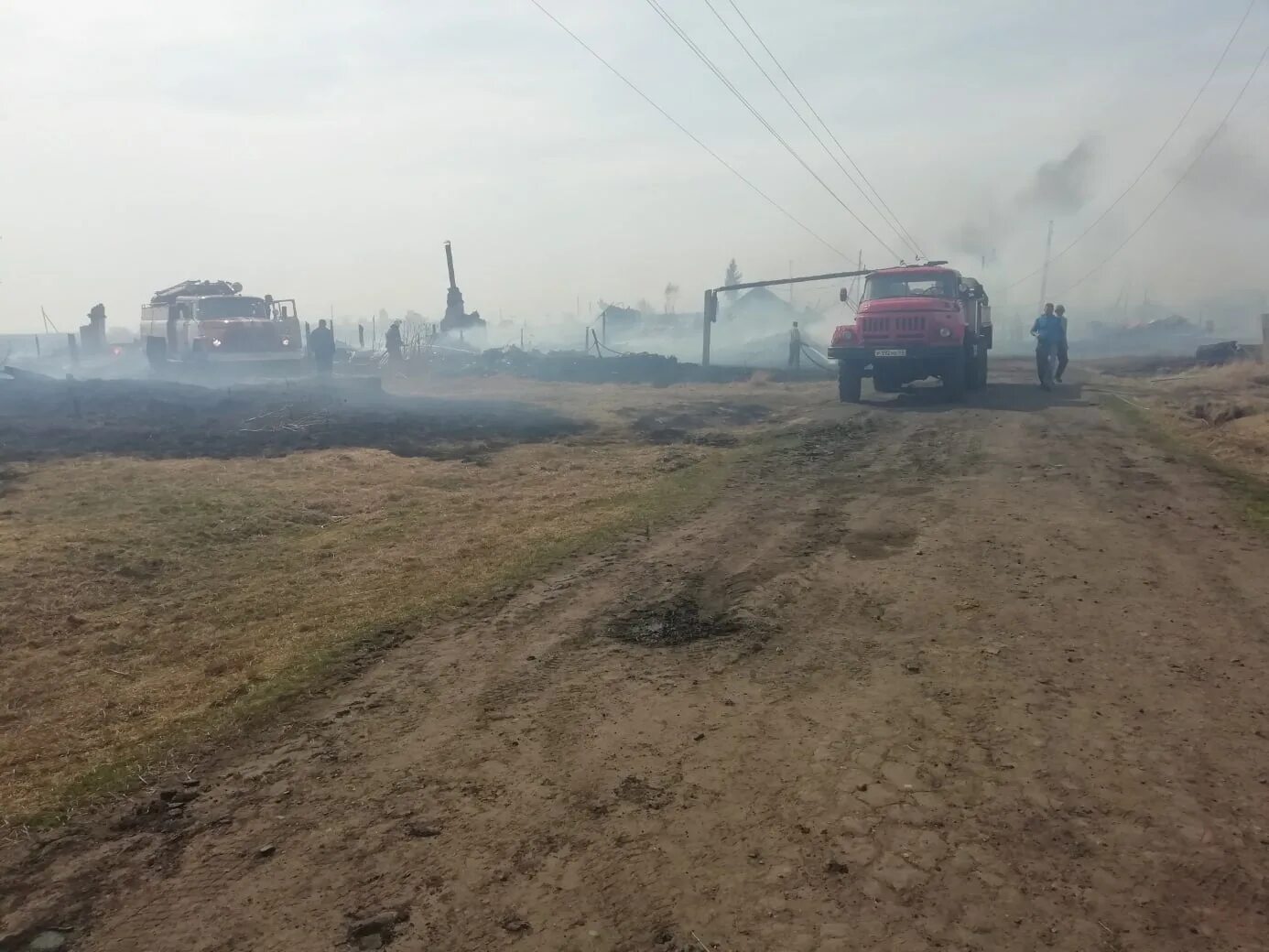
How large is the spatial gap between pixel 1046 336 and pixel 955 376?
136 inches

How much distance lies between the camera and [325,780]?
11.8ft

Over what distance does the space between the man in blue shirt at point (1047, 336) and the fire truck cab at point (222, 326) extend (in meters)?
21.5

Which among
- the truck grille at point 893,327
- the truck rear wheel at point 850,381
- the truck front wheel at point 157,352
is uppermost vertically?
the truck grille at point 893,327

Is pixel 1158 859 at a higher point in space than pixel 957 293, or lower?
lower

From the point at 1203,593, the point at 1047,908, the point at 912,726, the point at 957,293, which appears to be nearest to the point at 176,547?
the point at 912,726

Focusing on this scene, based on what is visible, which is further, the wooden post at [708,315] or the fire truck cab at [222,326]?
the wooden post at [708,315]

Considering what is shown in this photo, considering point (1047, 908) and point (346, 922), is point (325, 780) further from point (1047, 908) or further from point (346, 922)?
point (1047, 908)

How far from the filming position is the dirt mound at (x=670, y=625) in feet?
16.6

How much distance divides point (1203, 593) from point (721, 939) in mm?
4473

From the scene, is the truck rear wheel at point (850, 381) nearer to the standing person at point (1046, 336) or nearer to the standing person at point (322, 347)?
the standing person at point (1046, 336)

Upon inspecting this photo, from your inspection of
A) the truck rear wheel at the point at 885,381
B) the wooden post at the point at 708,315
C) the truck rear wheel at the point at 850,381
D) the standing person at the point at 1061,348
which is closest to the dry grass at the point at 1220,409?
the standing person at the point at 1061,348

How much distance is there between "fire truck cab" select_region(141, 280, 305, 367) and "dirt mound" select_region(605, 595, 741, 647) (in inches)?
948

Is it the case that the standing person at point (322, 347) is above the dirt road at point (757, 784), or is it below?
above

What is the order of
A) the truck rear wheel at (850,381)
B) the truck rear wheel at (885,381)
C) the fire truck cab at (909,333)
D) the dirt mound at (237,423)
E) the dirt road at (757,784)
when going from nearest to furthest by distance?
the dirt road at (757,784) → the dirt mound at (237,423) → the fire truck cab at (909,333) → the truck rear wheel at (885,381) → the truck rear wheel at (850,381)
